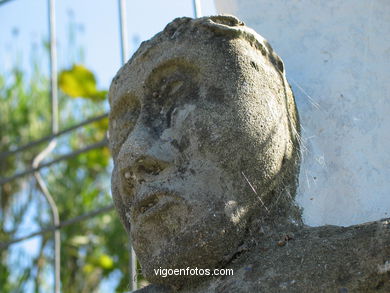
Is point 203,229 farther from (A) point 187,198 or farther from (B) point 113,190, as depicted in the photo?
(B) point 113,190

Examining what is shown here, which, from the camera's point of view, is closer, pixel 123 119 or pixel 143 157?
pixel 143 157

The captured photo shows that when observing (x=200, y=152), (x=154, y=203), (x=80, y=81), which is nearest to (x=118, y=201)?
(x=154, y=203)

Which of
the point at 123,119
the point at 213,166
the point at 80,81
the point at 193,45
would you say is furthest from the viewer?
Result: the point at 80,81

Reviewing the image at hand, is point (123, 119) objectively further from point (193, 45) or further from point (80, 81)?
point (80, 81)

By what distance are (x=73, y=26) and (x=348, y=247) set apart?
23.8 ft

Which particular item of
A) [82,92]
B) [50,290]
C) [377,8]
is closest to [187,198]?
[377,8]

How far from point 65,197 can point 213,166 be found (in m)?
5.92

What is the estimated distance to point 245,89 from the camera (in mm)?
2330

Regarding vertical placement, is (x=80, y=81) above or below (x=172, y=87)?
below

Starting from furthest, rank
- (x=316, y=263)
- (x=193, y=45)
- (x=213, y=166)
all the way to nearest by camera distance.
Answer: (x=193, y=45) < (x=213, y=166) < (x=316, y=263)

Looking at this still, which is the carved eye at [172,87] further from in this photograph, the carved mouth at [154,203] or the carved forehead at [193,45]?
the carved mouth at [154,203]

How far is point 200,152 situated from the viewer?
226cm

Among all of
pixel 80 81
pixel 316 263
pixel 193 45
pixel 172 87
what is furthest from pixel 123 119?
pixel 80 81

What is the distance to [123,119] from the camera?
8.31 feet
